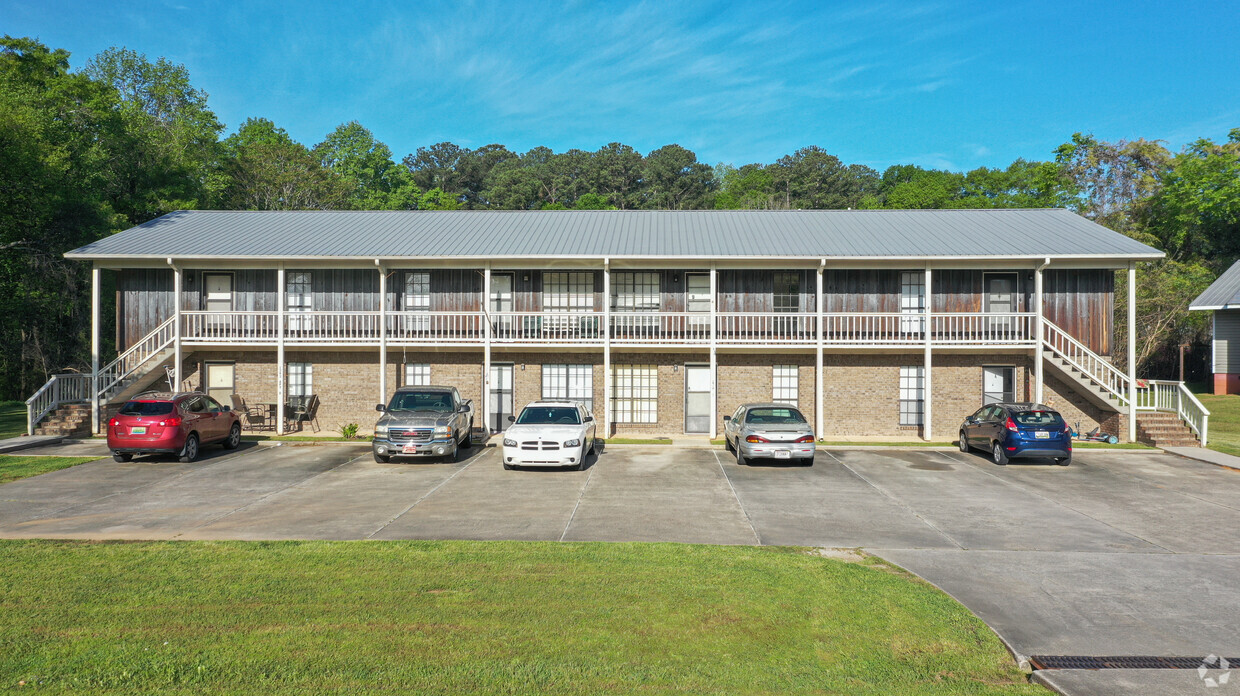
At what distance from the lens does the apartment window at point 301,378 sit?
22.9 metres

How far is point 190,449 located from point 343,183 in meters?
37.7

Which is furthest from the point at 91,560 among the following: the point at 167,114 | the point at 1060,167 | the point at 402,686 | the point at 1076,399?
the point at 1060,167

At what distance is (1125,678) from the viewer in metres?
5.72

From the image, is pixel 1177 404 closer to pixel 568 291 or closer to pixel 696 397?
pixel 696 397

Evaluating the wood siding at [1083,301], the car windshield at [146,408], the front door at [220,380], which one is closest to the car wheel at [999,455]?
the wood siding at [1083,301]

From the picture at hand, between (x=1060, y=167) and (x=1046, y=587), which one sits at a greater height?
(x=1060, y=167)

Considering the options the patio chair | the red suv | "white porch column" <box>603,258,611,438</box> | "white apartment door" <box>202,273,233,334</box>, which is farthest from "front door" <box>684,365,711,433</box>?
"white apartment door" <box>202,273,233,334</box>

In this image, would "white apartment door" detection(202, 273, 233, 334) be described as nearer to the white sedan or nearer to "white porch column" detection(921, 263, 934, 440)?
the white sedan

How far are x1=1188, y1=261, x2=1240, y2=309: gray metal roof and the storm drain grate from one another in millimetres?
36212

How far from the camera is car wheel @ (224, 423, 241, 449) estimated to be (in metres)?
18.8

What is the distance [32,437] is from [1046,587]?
977 inches

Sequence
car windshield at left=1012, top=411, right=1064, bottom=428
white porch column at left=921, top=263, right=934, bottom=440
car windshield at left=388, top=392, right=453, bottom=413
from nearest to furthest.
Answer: car windshield at left=1012, top=411, right=1064, bottom=428 → car windshield at left=388, top=392, right=453, bottom=413 → white porch column at left=921, top=263, right=934, bottom=440

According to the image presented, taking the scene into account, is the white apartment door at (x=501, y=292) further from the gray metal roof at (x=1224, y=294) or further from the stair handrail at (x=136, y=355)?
the gray metal roof at (x=1224, y=294)

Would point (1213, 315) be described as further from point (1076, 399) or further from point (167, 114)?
point (167, 114)
